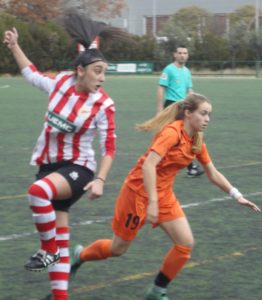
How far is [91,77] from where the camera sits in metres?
6.07

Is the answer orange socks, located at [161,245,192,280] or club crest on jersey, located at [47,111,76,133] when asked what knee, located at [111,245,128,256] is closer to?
orange socks, located at [161,245,192,280]

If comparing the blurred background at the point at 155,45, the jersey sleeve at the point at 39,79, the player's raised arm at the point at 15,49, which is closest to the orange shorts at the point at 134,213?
the jersey sleeve at the point at 39,79

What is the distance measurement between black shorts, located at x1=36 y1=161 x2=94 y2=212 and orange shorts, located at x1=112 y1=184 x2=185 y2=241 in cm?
29

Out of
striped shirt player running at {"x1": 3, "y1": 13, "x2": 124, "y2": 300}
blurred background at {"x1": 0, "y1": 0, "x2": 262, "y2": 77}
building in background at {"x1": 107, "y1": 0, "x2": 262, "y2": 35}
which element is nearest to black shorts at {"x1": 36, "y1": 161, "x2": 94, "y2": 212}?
striped shirt player running at {"x1": 3, "y1": 13, "x2": 124, "y2": 300}

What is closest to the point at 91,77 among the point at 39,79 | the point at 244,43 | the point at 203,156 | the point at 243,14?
the point at 39,79

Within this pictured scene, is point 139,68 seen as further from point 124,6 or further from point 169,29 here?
point 124,6

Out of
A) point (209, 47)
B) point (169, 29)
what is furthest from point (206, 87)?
point (169, 29)

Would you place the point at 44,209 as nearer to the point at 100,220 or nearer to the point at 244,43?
the point at 100,220

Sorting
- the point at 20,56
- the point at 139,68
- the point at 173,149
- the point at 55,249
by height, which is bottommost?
the point at 139,68

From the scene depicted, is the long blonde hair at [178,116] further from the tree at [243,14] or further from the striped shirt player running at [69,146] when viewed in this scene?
the tree at [243,14]

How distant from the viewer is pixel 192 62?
201 ft

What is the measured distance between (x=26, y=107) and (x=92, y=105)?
2118 centimetres

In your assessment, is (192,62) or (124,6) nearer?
(192,62)

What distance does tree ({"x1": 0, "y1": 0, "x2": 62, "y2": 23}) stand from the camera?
3182 inches
